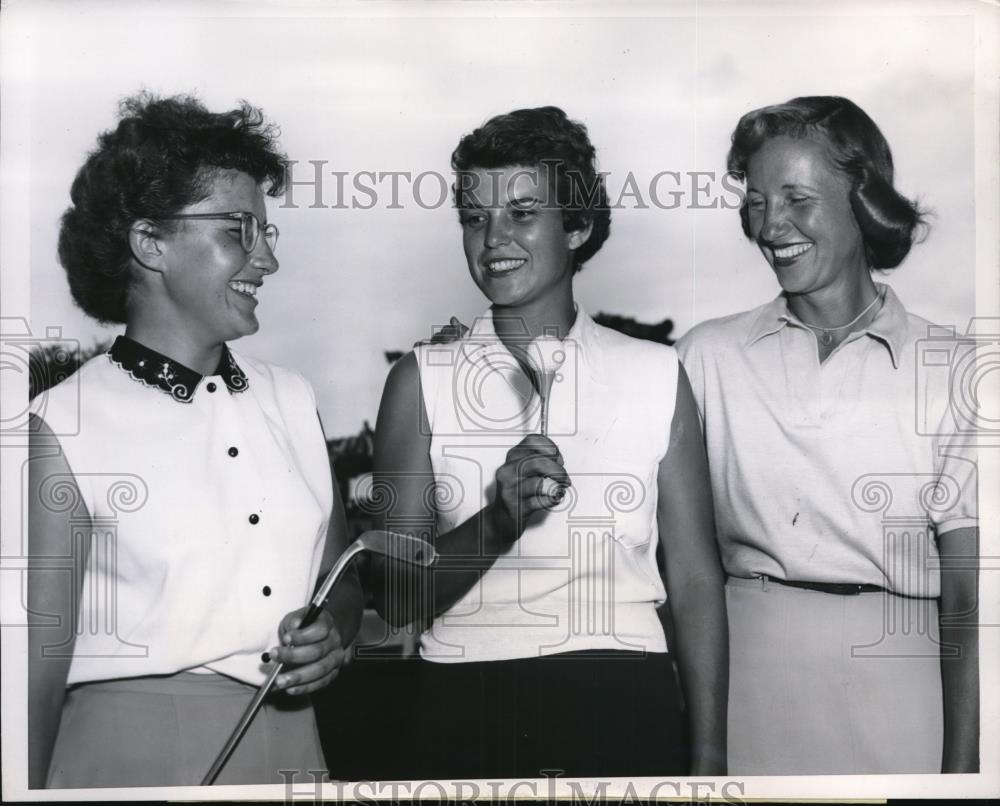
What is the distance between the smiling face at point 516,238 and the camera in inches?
120

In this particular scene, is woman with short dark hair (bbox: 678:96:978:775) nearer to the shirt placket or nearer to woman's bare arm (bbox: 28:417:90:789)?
the shirt placket

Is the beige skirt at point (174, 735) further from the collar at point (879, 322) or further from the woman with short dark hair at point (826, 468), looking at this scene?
the collar at point (879, 322)

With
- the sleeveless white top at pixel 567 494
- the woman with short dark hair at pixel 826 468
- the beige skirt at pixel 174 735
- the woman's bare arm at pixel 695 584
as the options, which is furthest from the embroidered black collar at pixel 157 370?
the woman with short dark hair at pixel 826 468

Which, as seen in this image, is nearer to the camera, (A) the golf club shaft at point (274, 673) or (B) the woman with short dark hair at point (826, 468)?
(A) the golf club shaft at point (274, 673)

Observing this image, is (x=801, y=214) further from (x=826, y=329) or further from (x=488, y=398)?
(x=488, y=398)

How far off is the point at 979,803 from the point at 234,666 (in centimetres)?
212

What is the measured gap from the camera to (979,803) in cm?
323

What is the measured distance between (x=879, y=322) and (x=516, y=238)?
3.40ft

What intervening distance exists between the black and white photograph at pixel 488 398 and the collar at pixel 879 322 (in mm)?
10

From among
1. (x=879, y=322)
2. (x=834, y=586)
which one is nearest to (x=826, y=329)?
(x=879, y=322)

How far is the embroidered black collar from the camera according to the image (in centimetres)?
293

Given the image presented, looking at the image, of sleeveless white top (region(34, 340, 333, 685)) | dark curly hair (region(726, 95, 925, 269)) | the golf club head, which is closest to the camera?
sleeveless white top (region(34, 340, 333, 685))

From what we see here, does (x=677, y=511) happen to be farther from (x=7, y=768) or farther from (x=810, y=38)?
(x=7, y=768)

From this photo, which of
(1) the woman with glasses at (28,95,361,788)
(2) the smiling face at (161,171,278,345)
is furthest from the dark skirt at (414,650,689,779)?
(2) the smiling face at (161,171,278,345)
